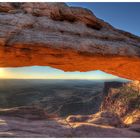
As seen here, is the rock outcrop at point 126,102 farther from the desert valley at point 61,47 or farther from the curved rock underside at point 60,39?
the curved rock underside at point 60,39

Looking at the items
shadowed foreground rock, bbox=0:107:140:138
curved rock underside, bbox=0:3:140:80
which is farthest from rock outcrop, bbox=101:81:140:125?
curved rock underside, bbox=0:3:140:80

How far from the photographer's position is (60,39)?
15000 millimetres

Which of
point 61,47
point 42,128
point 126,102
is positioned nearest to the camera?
point 61,47

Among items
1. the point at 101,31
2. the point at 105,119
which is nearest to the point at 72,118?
the point at 105,119

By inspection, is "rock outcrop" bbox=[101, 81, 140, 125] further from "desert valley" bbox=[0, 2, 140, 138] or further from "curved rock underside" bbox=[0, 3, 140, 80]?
"curved rock underside" bbox=[0, 3, 140, 80]

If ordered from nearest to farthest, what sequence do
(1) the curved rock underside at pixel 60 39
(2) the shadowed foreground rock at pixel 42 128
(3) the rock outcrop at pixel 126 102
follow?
1. (1) the curved rock underside at pixel 60 39
2. (2) the shadowed foreground rock at pixel 42 128
3. (3) the rock outcrop at pixel 126 102

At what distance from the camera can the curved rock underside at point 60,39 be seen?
1435cm

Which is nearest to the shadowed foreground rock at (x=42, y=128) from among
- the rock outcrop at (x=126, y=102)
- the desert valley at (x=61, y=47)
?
the desert valley at (x=61, y=47)

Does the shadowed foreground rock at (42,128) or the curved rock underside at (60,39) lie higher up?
the curved rock underside at (60,39)

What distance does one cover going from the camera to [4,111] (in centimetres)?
2283

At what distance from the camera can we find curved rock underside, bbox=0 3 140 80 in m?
14.4

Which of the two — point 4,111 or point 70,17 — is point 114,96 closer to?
point 4,111

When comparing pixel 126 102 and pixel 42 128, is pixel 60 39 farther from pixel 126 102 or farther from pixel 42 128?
pixel 126 102

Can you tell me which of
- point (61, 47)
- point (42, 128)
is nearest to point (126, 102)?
point (42, 128)
